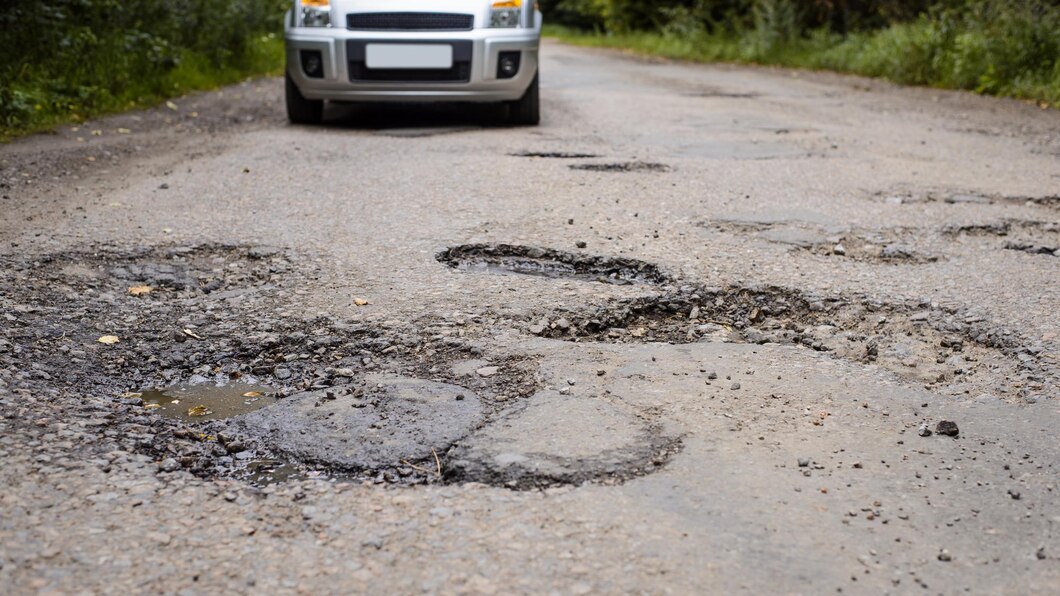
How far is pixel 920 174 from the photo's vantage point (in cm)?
624

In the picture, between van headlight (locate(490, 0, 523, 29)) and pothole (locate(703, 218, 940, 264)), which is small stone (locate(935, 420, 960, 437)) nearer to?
pothole (locate(703, 218, 940, 264))

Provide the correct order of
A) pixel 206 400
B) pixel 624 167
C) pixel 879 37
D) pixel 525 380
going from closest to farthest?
pixel 206 400 → pixel 525 380 → pixel 624 167 → pixel 879 37

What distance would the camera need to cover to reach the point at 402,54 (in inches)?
311

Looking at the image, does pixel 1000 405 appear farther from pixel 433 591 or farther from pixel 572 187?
pixel 572 187

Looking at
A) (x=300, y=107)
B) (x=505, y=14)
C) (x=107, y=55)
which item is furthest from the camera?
(x=107, y=55)

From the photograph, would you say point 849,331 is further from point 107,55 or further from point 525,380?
point 107,55

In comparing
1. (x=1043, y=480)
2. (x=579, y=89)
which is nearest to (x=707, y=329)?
(x=1043, y=480)

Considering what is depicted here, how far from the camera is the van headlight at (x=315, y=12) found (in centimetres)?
793

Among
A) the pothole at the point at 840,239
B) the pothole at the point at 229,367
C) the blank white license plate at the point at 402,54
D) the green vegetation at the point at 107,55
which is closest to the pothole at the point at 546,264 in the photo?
the pothole at the point at 229,367

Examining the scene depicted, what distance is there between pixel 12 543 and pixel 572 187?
403cm

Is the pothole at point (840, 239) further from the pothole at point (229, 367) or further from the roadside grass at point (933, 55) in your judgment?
the roadside grass at point (933, 55)

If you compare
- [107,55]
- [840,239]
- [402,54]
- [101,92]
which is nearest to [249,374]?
[840,239]

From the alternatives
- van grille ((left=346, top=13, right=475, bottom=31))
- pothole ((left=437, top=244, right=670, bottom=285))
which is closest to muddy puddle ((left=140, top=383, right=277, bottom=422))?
pothole ((left=437, top=244, right=670, bottom=285))

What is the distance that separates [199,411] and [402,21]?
574cm
